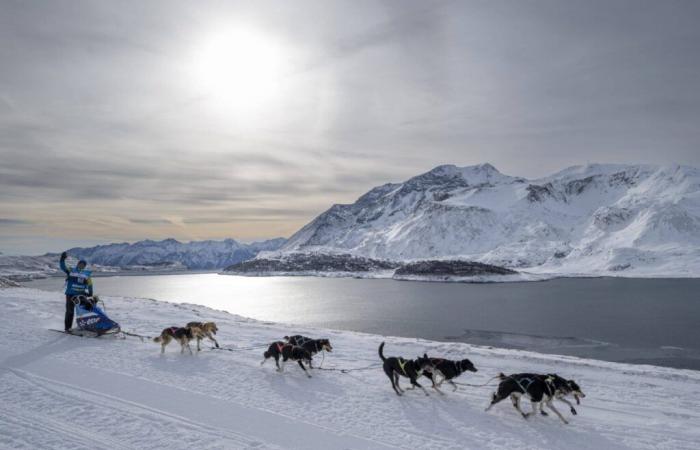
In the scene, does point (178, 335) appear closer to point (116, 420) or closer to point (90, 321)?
point (90, 321)

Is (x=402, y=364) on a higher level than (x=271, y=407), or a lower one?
Result: higher

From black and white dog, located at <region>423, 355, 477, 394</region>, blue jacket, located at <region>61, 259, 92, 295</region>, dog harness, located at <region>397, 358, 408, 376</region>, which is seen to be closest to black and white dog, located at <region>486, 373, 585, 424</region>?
black and white dog, located at <region>423, 355, 477, 394</region>

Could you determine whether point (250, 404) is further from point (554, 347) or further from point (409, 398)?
point (554, 347)

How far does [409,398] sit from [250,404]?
390 cm

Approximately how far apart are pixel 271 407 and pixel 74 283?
454 inches

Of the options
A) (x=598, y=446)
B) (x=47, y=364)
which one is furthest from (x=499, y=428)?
(x=47, y=364)

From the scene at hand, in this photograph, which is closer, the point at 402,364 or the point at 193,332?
the point at 402,364

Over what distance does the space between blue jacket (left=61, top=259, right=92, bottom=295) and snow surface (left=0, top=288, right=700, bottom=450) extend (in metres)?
1.97

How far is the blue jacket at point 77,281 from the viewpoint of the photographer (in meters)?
16.2

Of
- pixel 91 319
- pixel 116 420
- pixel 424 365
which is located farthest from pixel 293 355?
pixel 91 319

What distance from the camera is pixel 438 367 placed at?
35.0 feet

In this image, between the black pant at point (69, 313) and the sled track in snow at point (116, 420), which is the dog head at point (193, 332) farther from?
the black pant at point (69, 313)

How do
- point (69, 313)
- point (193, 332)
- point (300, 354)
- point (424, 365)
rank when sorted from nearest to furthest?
point (424, 365) < point (300, 354) < point (193, 332) < point (69, 313)

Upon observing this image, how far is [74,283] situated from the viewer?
16.3 meters
